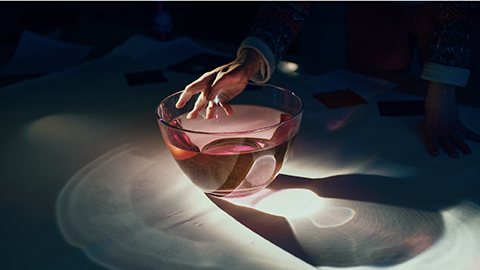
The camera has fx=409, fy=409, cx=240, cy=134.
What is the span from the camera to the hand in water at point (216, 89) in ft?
2.31

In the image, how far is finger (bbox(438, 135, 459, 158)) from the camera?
2.39 feet

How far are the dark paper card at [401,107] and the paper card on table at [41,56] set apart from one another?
3.04ft

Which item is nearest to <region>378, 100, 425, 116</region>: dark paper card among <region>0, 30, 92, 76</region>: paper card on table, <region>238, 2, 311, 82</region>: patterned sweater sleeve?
<region>238, 2, 311, 82</region>: patterned sweater sleeve

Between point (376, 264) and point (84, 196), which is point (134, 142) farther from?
point (376, 264)

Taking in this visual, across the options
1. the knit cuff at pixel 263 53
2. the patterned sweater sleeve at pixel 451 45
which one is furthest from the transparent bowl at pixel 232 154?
the patterned sweater sleeve at pixel 451 45

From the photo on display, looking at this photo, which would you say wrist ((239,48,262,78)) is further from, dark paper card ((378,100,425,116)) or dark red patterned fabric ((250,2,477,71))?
dark paper card ((378,100,425,116))

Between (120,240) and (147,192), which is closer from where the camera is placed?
(120,240)

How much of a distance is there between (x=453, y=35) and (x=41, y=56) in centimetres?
119

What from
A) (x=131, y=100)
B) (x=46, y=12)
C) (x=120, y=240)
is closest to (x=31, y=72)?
(x=131, y=100)

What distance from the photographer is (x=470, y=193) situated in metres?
0.62

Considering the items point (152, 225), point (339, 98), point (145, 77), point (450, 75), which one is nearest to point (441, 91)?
point (450, 75)

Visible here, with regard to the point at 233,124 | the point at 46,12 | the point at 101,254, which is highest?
the point at 46,12

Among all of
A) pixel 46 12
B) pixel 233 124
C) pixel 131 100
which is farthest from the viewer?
pixel 46 12

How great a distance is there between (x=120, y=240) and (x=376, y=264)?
0.33m
